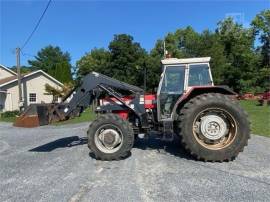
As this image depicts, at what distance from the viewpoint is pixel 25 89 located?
1415 inches

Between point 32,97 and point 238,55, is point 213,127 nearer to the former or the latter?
point 32,97

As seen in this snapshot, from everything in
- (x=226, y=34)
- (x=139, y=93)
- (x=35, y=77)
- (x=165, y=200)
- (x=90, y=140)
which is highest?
(x=226, y=34)

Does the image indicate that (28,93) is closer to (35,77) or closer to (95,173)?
(35,77)

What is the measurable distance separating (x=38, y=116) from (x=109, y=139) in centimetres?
202

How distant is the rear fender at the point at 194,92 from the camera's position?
816cm

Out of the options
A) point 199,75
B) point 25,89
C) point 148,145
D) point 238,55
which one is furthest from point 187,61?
point 238,55

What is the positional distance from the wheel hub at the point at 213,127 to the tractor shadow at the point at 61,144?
4.46 metres

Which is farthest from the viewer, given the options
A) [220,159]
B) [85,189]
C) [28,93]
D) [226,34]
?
[226,34]

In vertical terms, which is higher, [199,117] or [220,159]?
[199,117]

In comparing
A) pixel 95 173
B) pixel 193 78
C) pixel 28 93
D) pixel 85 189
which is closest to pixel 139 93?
pixel 193 78

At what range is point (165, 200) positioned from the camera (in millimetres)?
5211

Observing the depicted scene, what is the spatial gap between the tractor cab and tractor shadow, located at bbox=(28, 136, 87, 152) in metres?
3.50

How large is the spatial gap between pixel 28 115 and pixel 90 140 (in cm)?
184

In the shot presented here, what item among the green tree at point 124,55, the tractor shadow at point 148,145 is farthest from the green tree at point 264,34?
the tractor shadow at point 148,145
